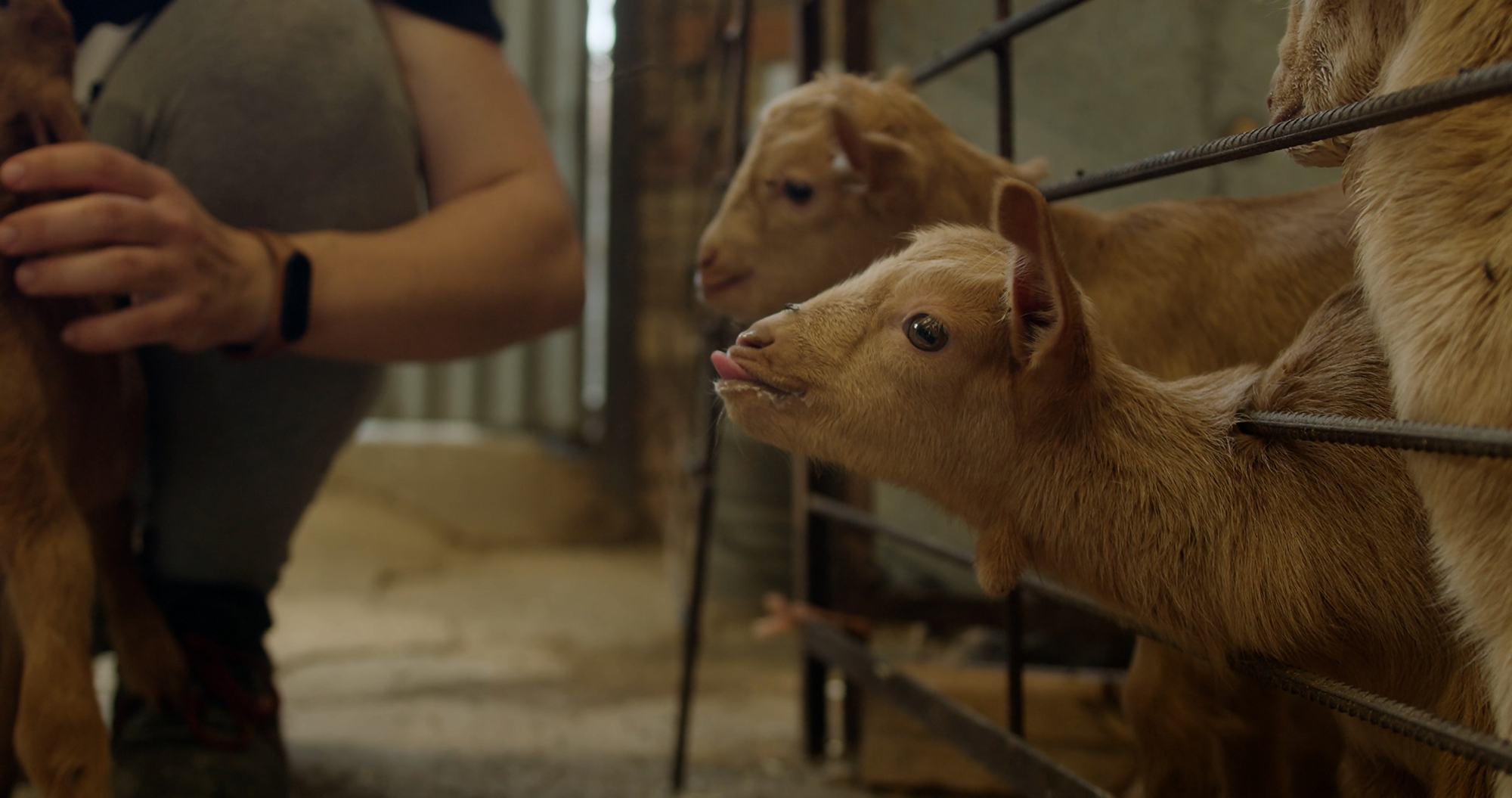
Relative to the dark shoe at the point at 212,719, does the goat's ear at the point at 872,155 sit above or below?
above

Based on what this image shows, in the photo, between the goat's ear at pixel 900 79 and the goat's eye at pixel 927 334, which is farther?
the goat's ear at pixel 900 79

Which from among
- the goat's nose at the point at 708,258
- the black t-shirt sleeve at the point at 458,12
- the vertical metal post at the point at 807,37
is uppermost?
the vertical metal post at the point at 807,37

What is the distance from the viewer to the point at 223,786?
1.39 meters

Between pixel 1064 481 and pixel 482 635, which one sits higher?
pixel 1064 481

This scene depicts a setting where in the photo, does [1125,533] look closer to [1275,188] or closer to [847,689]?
[1275,188]

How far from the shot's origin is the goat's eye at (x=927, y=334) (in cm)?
95

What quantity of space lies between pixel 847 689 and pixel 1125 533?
1.26m

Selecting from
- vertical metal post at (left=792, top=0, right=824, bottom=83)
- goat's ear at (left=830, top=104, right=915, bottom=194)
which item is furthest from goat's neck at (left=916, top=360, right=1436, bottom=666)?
vertical metal post at (left=792, top=0, right=824, bottom=83)

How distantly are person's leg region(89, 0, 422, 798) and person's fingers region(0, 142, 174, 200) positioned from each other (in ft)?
0.76

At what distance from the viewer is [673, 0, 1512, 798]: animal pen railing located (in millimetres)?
710

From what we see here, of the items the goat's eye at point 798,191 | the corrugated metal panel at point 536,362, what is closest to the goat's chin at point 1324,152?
the goat's eye at point 798,191

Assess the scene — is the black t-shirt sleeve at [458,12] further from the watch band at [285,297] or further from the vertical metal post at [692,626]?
the vertical metal post at [692,626]

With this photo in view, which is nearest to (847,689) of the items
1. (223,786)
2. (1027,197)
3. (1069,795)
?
(1069,795)

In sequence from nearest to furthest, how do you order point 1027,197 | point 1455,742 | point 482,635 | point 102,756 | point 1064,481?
point 1455,742
point 1027,197
point 1064,481
point 102,756
point 482,635
